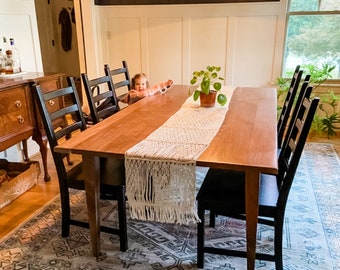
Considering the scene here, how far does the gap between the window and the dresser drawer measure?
3080mm

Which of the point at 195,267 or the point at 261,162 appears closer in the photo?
the point at 261,162

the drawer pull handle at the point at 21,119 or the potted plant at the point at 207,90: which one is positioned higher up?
the potted plant at the point at 207,90

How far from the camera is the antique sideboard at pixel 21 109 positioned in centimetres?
245

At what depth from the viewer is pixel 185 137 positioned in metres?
1.72

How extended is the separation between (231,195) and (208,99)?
82 centimetres

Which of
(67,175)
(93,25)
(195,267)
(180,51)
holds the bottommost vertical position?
(195,267)

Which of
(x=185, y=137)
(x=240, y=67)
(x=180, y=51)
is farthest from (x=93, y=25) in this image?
(x=185, y=137)

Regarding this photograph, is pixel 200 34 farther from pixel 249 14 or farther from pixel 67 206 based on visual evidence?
pixel 67 206

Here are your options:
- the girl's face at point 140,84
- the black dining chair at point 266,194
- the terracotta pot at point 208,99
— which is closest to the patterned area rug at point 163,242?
the black dining chair at point 266,194

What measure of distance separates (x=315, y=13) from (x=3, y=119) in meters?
3.59

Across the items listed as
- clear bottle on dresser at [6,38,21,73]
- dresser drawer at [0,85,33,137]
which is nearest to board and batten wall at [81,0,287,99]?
clear bottle on dresser at [6,38,21,73]

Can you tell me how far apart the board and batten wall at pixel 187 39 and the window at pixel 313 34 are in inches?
5.8

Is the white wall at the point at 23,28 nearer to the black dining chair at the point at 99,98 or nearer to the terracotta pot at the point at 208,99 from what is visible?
the black dining chair at the point at 99,98

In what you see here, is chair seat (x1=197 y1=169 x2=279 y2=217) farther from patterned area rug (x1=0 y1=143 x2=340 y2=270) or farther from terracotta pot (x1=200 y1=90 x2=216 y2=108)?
terracotta pot (x1=200 y1=90 x2=216 y2=108)
